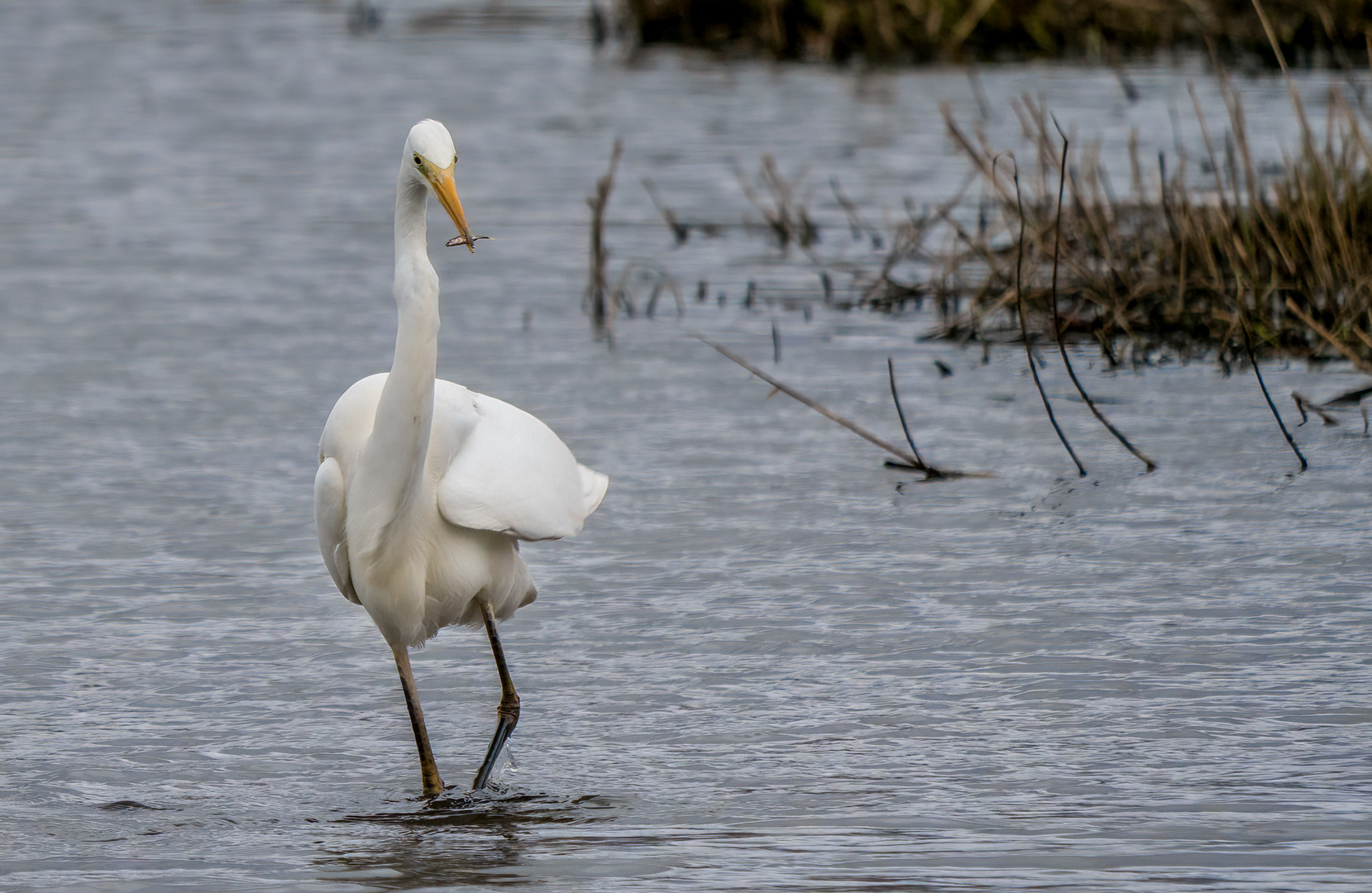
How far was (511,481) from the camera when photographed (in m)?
4.45

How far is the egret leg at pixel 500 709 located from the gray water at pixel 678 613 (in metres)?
0.08

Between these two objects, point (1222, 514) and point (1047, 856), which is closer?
point (1047, 856)

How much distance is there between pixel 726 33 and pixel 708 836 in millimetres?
17410

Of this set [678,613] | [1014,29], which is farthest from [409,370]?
[1014,29]

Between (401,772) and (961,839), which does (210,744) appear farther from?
(961,839)

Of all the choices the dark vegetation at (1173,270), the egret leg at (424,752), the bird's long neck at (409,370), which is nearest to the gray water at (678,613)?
the egret leg at (424,752)

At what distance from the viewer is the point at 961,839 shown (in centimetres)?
401

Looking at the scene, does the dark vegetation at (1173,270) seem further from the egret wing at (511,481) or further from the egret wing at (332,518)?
the egret wing at (332,518)

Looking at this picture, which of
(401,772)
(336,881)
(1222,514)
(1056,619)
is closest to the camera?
(336,881)

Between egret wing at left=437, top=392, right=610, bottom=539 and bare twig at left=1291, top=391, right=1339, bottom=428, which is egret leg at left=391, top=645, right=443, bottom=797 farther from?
bare twig at left=1291, top=391, right=1339, bottom=428

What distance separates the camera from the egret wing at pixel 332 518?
14.3ft

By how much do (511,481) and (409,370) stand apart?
1.57 ft

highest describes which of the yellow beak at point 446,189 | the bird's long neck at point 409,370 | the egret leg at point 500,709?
the yellow beak at point 446,189

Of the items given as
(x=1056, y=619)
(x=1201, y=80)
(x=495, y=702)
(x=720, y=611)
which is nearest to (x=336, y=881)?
(x=495, y=702)
